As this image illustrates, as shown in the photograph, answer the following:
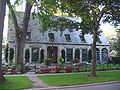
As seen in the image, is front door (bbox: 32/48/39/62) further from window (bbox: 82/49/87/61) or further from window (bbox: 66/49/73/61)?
window (bbox: 82/49/87/61)

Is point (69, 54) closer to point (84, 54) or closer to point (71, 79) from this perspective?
point (84, 54)

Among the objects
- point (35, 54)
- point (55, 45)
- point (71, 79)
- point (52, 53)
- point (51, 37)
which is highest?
point (51, 37)

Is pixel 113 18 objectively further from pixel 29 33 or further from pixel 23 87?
pixel 29 33

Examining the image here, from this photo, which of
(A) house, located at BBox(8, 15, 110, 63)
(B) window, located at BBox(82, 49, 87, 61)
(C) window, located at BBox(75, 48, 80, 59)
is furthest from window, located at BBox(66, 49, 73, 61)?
(B) window, located at BBox(82, 49, 87, 61)

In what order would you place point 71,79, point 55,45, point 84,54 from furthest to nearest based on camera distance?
1. point 84,54
2. point 55,45
3. point 71,79

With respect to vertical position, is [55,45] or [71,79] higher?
[55,45]

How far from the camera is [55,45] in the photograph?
3053cm

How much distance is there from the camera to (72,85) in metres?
10.7

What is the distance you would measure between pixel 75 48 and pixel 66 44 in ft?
6.46

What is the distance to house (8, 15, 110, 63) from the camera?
1147 inches

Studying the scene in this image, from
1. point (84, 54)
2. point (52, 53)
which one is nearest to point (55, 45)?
point (52, 53)

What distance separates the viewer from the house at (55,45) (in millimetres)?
29125

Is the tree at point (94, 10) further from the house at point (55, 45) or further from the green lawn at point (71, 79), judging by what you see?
the house at point (55, 45)

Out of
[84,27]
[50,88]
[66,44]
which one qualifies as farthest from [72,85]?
[66,44]
